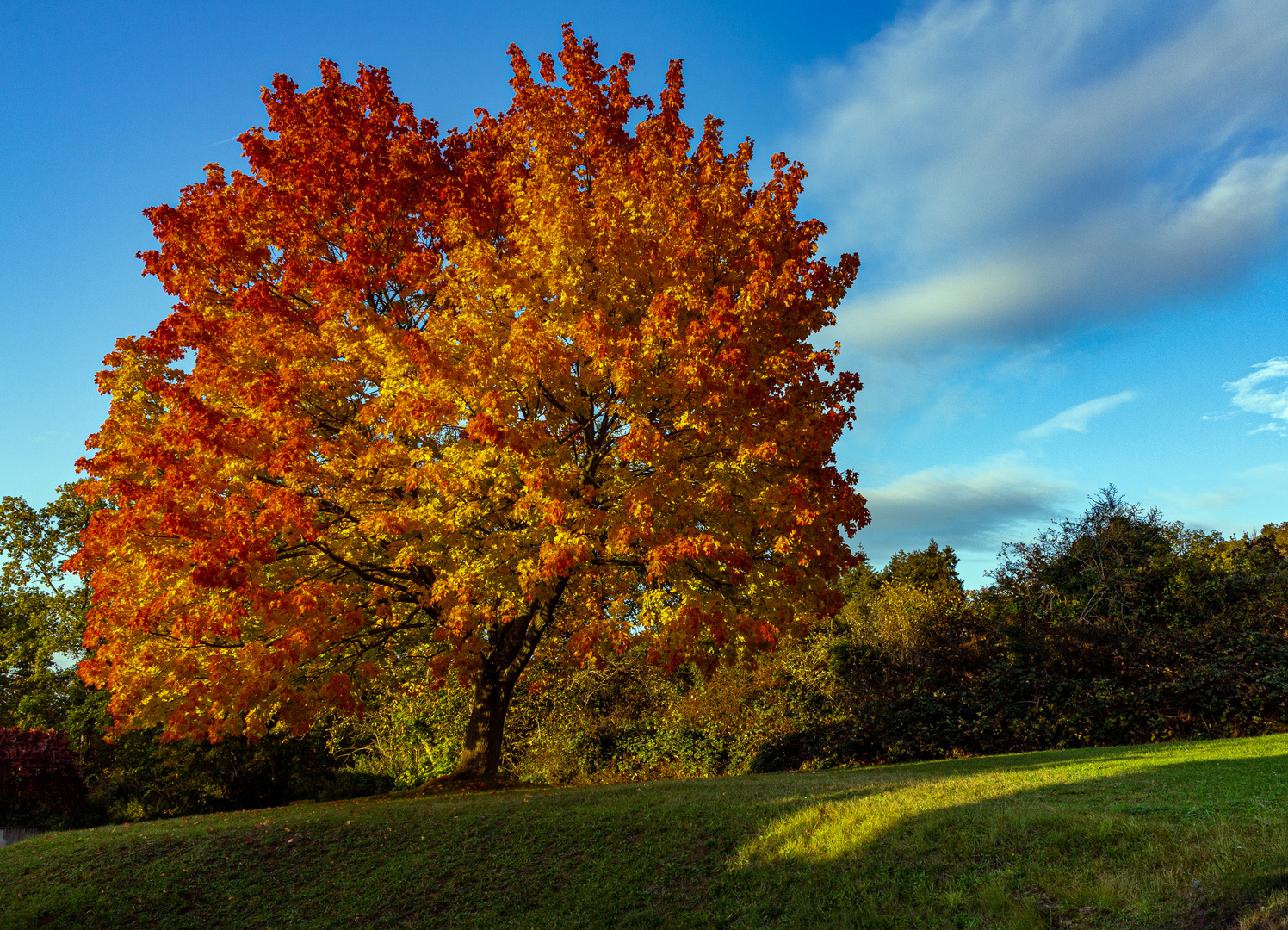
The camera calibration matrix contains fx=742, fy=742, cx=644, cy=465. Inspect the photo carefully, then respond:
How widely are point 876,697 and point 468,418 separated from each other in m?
14.2

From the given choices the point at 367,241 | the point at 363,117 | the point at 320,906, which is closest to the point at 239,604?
the point at 320,906

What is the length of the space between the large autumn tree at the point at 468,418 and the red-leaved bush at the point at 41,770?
27.4 ft

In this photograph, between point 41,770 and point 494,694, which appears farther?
point 41,770

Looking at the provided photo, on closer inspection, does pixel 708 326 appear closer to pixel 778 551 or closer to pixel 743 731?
pixel 778 551

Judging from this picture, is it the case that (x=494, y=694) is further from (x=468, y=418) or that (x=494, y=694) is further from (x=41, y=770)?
(x=41, y=770)

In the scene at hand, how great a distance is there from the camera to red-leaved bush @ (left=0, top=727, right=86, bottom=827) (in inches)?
654

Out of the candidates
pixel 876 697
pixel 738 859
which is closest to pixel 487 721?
pixel 738 859

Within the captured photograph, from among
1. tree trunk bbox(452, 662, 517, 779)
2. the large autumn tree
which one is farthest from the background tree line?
the large autumn tree

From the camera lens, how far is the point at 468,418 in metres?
10.8

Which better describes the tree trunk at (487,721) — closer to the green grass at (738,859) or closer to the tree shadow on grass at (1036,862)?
the green grass at (738,859)

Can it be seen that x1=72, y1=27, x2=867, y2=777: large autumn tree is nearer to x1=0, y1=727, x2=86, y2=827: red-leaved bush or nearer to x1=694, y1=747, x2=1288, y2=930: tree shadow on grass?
x1=694, y1=747, x2=1288, y2=930: tree shadow on grass

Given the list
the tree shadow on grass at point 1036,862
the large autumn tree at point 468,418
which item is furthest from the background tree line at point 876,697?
the tree shadow on grass at point 1036,862

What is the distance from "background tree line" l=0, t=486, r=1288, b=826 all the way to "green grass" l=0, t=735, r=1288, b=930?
5.50 metres

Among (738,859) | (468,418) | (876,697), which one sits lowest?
(738,859)
